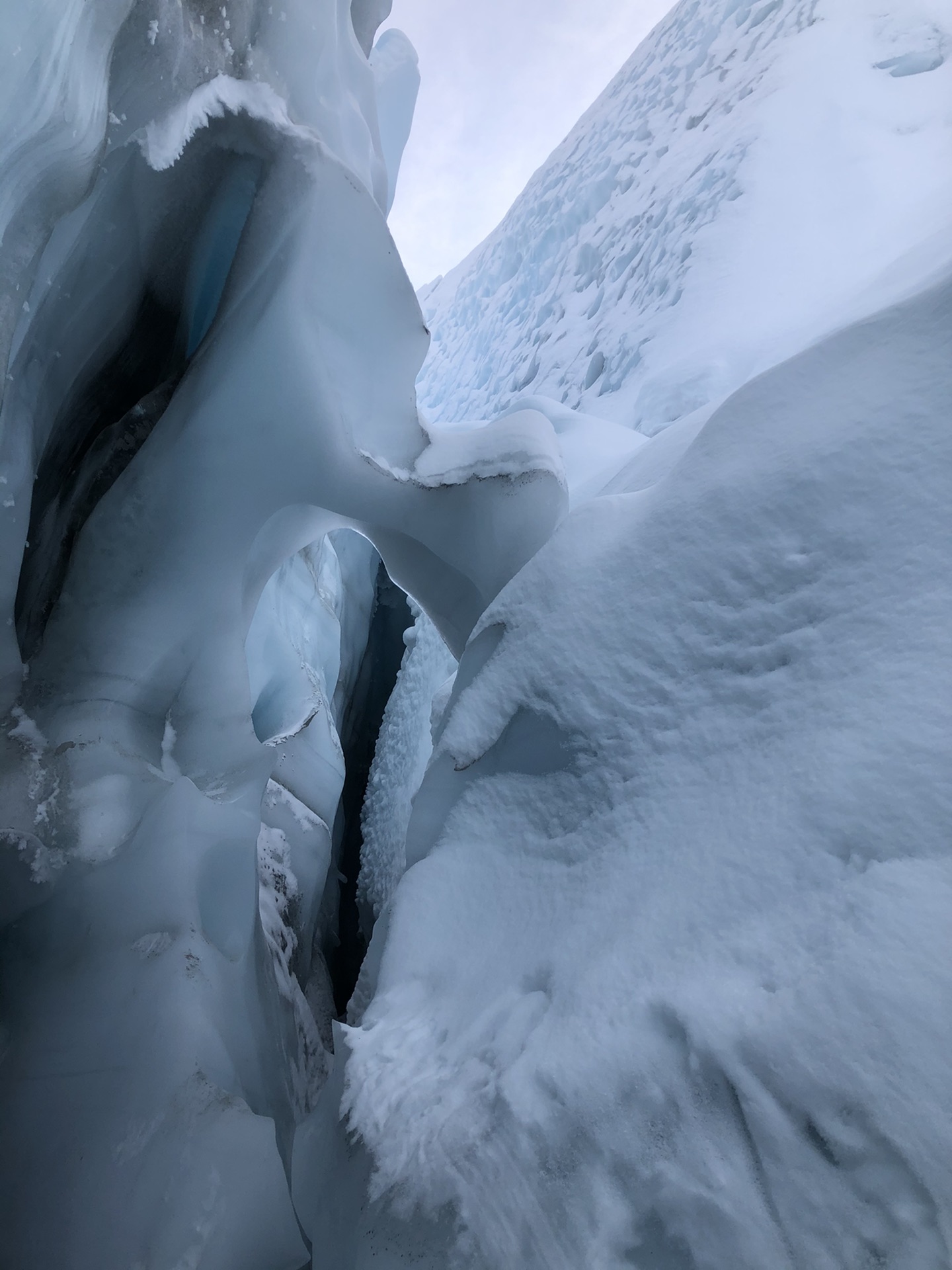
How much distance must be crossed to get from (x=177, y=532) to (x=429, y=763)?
0.66 metres

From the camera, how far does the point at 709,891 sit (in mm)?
700

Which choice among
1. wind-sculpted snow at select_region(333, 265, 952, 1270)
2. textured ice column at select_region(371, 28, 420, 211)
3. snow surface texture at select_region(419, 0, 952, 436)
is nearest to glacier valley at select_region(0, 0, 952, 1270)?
wind-sculpted snow at select_region(333, 265, 952, 1270)

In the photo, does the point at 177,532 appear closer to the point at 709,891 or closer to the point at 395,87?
the point at 709,891

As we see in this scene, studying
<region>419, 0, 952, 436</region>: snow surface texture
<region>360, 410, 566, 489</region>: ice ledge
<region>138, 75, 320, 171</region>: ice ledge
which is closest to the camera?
<region>138, 75, 320, 171</region>: ice ledge

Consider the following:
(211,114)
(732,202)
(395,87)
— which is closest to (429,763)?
(211,114)

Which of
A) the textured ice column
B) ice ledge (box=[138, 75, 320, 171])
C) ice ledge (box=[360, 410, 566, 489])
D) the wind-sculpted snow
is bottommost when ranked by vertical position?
the wind-sculpted snow

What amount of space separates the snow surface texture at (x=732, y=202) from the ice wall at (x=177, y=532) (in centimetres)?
180

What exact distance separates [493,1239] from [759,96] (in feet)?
18.4

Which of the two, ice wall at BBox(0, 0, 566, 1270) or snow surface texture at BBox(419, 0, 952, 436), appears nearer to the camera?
ice wall at BBox(0, 0, 566, 1270)

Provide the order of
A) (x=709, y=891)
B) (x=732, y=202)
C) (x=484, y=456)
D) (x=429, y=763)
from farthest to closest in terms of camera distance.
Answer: (x=732, y=202) < (x=484, y=456) < (x=429, y=763) < (x=709, y=891)

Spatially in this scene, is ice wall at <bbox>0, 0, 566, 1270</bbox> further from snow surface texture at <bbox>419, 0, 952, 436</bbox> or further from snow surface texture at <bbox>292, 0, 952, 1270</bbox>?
snow surface texture at <bbox>419, 0, 952, 436</bbox>

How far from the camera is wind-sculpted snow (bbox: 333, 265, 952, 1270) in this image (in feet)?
1.77

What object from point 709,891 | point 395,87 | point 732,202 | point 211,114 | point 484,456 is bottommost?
point 709,891

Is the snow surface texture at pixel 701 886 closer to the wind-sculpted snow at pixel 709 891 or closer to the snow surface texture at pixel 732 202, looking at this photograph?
the wind-sculpted snow at pixel 709 891
